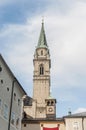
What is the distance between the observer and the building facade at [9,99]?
151ft

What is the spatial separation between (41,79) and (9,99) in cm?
7498

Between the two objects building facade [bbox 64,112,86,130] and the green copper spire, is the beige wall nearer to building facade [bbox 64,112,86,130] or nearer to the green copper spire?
building facade [bbox 64,112,86,130]

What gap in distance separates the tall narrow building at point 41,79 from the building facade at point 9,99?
45.5m

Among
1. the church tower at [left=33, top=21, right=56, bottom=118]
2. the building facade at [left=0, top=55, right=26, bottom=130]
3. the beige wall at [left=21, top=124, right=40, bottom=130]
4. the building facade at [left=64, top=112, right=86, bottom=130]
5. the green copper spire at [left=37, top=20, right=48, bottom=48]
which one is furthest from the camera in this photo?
the green copper spire at [left=37, top=20, right=48, bottom=48]

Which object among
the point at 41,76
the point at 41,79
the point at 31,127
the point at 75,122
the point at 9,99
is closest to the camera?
the point at 9,99

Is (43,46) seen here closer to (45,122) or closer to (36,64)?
(36,64)

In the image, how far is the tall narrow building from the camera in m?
108

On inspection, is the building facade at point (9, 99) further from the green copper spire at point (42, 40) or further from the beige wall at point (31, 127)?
the green copper spire at point (42, 40)

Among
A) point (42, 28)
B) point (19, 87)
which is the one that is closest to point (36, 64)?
point (42, 28)

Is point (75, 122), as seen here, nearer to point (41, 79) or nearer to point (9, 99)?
point (9, 99)

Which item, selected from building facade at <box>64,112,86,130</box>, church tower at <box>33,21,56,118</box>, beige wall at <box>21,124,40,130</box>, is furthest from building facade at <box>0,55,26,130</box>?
church tower at <box>33,21,56,118</box>

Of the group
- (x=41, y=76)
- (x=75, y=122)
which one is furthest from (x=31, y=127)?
(x=41, y=76)

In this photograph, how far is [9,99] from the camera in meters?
49.3

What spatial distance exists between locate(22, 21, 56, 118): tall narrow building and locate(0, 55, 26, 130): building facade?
149 feet
